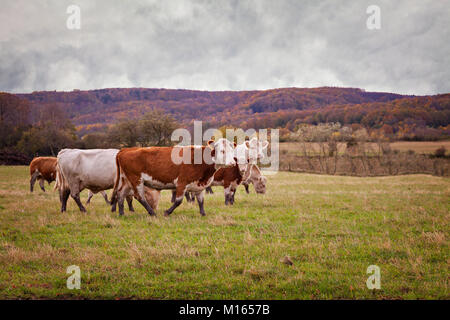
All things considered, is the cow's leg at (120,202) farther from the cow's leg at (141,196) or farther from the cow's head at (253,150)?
the cow's head at (253,150)

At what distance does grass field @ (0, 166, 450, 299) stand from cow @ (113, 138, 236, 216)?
36.6 inches

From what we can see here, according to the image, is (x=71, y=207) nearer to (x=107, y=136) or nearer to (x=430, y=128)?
(x=107, y=136)

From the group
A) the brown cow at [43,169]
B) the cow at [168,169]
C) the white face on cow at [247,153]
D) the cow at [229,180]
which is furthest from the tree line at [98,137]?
the cow at [168,169]

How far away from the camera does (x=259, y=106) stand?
398 feet

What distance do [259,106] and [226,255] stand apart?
119m

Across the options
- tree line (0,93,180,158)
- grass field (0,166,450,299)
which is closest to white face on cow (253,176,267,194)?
grass field (0,166,450,299)

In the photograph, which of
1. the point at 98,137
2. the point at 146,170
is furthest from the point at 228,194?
the point at 98,137

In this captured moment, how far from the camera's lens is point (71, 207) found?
1152cm

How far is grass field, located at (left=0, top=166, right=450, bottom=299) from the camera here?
14.0 feet

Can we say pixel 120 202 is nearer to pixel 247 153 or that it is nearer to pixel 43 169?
pixel 247 153

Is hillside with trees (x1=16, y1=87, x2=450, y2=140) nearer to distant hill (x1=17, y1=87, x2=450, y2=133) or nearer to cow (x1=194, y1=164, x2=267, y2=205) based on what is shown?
distant hill (x1=17, y1=87, x2=450, y2=133)

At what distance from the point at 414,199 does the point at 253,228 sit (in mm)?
9644

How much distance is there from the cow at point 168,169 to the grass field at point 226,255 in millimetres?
929

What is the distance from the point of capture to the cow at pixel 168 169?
31.4 ft
